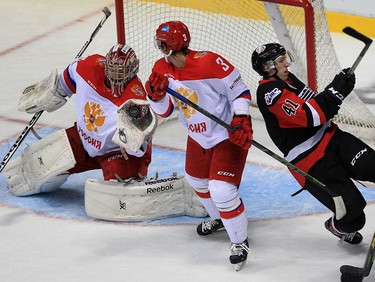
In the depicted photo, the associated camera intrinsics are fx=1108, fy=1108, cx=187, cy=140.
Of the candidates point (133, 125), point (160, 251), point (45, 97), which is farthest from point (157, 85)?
point (45, 97)

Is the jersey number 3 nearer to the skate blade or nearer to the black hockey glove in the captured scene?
the black hockey glove

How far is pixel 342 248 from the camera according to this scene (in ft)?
14.4

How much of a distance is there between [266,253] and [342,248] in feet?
0.99

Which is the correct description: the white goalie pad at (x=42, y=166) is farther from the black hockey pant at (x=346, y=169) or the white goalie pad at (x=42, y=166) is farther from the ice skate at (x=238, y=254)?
the black hockey pant at (x=346, y=169)

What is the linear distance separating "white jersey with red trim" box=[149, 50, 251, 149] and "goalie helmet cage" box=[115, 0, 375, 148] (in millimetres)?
836

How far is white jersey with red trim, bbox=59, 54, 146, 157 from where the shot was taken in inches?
183

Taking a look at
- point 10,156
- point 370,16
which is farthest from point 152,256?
point 370,16

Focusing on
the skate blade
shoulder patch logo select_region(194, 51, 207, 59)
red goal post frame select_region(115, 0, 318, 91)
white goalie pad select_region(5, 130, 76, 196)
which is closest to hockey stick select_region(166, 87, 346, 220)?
shoulder patch logo select_region(194, 51, 207, 59)

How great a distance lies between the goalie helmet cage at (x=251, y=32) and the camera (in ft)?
16.6

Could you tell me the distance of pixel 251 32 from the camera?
19.0 ft

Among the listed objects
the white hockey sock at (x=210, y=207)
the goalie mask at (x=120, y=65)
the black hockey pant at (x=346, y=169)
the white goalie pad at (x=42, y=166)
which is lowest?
the white goalie pad at (x=42, y=166)

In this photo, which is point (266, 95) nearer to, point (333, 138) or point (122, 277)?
point (333, 138)

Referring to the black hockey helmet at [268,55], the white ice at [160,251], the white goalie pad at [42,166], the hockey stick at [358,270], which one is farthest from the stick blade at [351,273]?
the white goalie pad at [42,166]

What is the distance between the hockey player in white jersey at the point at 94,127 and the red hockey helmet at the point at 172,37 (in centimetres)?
32
